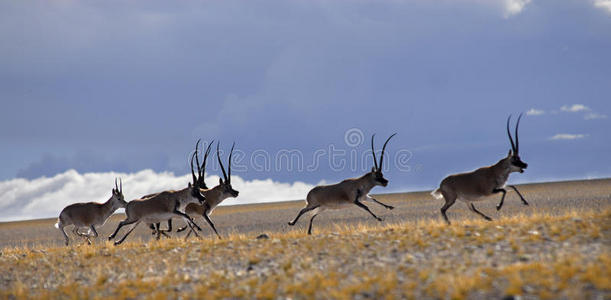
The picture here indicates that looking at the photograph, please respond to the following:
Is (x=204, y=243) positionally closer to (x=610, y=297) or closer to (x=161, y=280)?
(x=161, y=280)

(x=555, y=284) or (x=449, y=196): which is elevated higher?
(x=449, y=196)

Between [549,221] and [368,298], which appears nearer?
[368,298]

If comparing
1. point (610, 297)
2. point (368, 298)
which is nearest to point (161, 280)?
point (368, 298)

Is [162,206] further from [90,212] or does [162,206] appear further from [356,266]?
[356,266]

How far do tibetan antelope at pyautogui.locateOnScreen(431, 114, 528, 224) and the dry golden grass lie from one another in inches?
80.0

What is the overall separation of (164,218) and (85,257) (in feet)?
13.2

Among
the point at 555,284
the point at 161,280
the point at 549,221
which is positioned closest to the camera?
the point at 555,284

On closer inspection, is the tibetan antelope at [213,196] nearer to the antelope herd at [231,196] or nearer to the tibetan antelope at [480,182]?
the antelope herd at [231,196]

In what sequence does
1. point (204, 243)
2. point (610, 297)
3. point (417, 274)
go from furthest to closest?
point (204, 243) < point (417, 274) < point (610, 297)

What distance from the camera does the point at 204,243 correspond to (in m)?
16.6

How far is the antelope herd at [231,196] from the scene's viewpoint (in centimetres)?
1841

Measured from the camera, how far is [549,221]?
50.8 feet

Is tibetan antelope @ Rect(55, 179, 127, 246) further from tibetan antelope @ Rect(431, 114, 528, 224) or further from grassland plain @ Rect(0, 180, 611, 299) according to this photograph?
tibetan antelope @ Rect(431, 114, 528, 224)

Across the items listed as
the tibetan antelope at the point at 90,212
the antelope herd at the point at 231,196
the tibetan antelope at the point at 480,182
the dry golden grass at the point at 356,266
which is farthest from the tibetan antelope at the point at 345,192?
the tibetan antelope at the point at 90,212
